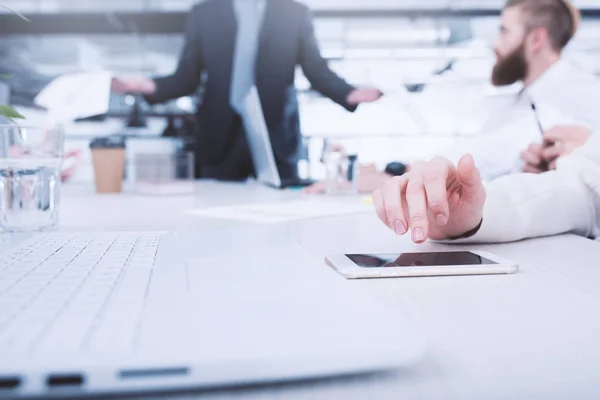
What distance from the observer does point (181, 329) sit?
0.97 feet

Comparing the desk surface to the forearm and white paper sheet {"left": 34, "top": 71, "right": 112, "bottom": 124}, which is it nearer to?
the forearm

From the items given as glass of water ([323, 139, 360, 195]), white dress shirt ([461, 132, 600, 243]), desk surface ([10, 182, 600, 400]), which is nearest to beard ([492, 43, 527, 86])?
glass of water ([323, 139, 360, 195])

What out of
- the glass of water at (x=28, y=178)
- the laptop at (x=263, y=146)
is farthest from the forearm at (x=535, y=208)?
the laptop at (x=263, y=146)

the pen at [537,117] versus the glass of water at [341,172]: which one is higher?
the pen at [537,117]

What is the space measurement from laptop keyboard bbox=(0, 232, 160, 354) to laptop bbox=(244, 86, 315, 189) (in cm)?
96

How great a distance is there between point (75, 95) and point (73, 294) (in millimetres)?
A: 1412

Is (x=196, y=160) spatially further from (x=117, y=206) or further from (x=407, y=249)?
(x=407, y=249)

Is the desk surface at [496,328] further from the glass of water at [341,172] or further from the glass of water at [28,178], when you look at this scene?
the glass of water at [341,172]

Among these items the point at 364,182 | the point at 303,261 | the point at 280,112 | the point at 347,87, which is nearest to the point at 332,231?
the point at 303,261

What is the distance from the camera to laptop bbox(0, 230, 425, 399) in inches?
10.0

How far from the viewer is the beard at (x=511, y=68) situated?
104 inches

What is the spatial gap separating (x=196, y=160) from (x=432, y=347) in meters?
2.22

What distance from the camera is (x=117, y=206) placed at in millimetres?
1186

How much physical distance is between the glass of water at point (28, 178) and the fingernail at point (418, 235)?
579 millimetres
